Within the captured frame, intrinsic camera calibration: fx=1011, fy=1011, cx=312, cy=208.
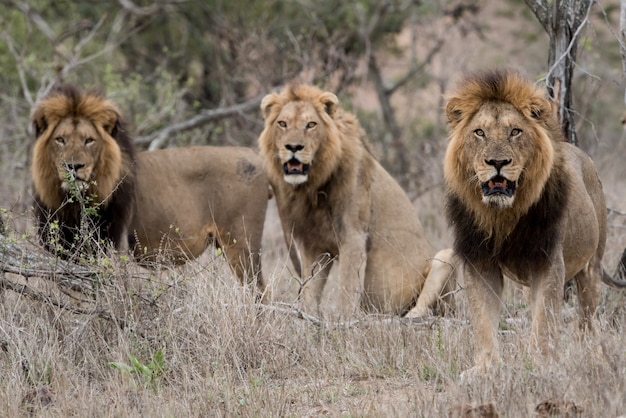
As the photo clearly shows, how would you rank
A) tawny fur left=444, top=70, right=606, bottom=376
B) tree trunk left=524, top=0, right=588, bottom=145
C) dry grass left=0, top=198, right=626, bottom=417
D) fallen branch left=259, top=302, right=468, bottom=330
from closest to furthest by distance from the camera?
dry grass left=0, top=198, right=626, bottom=417 < tawny fur left=444, top=70, right=606, bottom=376 < fallen branch left=259, top=302, right=468, bottom=330 < tree trunk left=524, top=0, right=588, bottom=145

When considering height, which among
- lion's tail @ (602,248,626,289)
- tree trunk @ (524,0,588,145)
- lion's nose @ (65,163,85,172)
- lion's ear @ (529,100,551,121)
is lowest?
lion's tail @ (602,248,626,289)

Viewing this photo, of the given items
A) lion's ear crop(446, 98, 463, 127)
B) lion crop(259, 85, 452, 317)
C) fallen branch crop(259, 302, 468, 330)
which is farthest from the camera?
lion crop(259, 85, 452, 317)

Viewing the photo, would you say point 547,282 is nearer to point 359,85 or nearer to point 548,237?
point 548,237

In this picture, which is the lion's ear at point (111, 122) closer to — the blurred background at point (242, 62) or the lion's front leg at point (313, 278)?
the lion's front leg at point (313, 278)

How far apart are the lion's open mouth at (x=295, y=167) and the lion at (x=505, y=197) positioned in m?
2.09

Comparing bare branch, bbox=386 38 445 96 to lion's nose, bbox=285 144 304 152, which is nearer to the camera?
lion's nose, bbox=285 144 304 152

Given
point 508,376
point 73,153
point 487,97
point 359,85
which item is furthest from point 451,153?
point 359,85

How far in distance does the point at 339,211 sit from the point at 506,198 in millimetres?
2722

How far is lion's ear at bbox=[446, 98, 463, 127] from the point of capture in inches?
206

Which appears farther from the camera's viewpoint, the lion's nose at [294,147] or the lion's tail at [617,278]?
the lion's nose at [294,147]

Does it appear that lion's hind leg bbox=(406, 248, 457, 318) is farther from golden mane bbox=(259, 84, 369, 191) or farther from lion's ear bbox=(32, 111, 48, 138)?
lion's ear bbox=(32, 111, 48, 138)

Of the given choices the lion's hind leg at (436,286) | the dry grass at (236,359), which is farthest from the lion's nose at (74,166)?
the lion's hind leg at (436,286)

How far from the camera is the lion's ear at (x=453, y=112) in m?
5.24

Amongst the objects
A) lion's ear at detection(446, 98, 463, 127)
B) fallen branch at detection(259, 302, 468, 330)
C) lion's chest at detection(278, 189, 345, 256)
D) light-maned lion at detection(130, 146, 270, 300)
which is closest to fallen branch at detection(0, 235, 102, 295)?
fallen branch at detection(259, 302, 468, 330)
